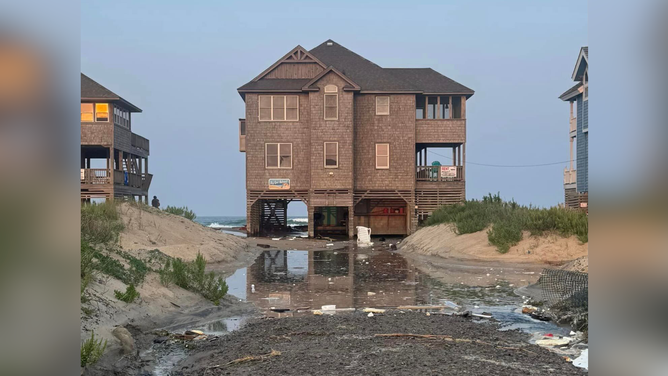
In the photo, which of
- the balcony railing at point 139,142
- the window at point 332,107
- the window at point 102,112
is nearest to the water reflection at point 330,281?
the window at point 332,107

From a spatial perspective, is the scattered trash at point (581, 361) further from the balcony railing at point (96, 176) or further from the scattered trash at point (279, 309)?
the balcony railing at point (96, 176)

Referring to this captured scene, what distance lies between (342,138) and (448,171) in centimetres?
760

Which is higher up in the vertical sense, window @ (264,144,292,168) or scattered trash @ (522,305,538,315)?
window @ (264,144,292,168)

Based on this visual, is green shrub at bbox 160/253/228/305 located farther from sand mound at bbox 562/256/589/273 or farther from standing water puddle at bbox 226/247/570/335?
sand mound at bbox 562/256/589/273

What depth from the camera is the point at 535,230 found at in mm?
22906

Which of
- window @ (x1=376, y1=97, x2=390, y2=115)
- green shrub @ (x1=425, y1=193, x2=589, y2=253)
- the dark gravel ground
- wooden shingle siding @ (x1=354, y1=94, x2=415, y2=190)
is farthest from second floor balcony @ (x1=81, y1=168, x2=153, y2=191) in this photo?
the dark gravel ground

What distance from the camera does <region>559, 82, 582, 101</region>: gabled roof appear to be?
137 feet

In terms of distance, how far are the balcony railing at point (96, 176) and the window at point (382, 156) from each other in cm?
1820

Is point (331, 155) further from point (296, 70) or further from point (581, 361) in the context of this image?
point (581, 361)

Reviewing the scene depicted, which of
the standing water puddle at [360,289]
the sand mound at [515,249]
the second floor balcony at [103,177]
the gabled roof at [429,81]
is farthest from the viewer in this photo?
the gabled roof at [429,81]

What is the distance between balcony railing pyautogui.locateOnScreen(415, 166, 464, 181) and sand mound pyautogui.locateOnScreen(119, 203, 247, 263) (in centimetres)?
1573

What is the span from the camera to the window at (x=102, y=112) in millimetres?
39688
